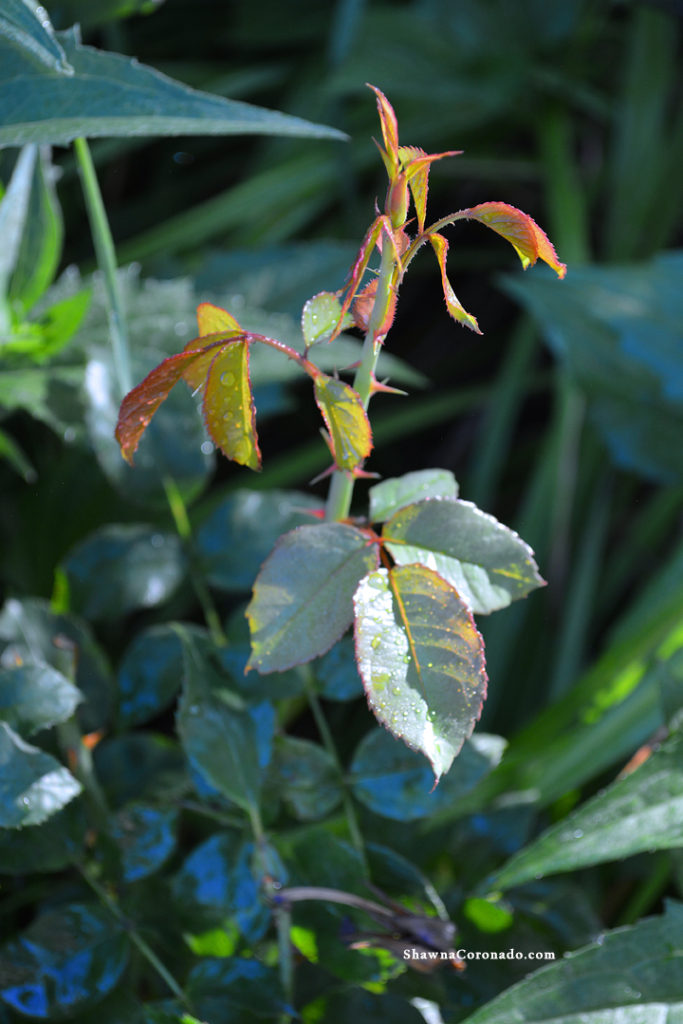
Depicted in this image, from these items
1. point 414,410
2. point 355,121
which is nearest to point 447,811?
point 414,410

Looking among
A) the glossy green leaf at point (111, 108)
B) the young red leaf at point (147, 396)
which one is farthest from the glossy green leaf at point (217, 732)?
the glossy green leaf at point (111, 108)

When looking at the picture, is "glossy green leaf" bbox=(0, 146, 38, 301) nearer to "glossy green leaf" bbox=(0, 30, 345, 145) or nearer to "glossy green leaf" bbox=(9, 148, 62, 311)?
"glossy green leaf" bbox=(9, 148, 62, 311)

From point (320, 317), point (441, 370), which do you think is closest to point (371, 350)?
point (320, 317)

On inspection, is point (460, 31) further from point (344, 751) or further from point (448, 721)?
point (448, 721)

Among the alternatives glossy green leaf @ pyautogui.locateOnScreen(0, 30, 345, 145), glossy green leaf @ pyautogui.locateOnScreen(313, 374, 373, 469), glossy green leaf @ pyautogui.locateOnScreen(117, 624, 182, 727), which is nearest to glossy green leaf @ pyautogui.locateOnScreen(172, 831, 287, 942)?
glossy green leaf @ pyautogui.locateOnScreen(117, 624, 182, 727)

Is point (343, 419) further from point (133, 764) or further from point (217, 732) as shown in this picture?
point (133, 764)

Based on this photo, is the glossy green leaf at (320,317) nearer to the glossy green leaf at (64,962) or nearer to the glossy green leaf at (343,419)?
the glossy green leaf at (343,419)
